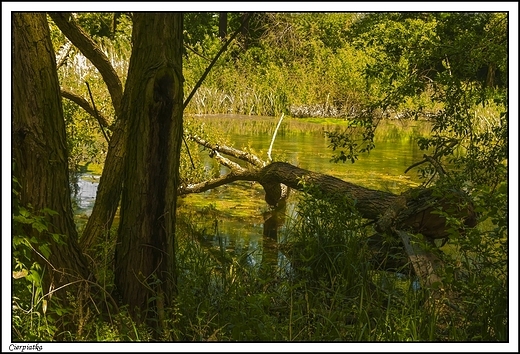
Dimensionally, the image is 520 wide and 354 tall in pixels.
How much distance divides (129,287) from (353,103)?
499 inches

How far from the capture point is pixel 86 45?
442 cm

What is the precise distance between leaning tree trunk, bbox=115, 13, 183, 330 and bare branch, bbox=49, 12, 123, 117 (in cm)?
123

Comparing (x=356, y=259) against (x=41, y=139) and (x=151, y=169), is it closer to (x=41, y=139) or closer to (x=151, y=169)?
(x=151, y=169)

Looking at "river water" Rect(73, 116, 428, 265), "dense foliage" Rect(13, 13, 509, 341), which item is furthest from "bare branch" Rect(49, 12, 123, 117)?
"river water" Rect(73, 116, 428, 265)

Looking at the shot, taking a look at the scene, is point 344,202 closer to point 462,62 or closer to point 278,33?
point 462,62

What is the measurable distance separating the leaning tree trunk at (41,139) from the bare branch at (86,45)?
1.29m

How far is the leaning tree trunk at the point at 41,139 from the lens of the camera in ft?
9.36

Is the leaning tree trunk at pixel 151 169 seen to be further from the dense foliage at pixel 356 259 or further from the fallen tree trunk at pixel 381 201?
the fallen tree trunk at pixel 381 201

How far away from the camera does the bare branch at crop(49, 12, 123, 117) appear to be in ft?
14.1

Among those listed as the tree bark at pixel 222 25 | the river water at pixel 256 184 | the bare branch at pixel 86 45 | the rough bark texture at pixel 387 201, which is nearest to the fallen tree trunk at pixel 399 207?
the rough bark texture at pixel 387 201

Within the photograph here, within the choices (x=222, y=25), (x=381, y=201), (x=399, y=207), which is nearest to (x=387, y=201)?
(x=381, y=201)

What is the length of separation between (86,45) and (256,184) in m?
4.88

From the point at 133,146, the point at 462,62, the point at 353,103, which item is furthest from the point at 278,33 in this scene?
the point at 133,146

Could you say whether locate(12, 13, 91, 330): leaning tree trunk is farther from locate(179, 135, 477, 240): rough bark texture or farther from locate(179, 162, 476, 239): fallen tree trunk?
locate(179, 162, 476, 239): fallen tree trunk
